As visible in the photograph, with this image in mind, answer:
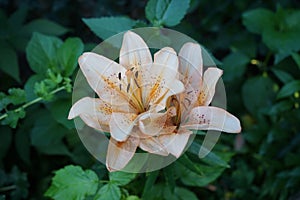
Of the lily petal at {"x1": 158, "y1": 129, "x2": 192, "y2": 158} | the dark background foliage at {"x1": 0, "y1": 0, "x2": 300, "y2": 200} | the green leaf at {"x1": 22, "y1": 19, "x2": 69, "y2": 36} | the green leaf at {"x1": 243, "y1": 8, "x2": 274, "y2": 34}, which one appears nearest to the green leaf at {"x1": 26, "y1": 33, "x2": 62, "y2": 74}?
the dark background foliage at {"x1": 0, "y1": 0, "x2": 300, "y2": 200}

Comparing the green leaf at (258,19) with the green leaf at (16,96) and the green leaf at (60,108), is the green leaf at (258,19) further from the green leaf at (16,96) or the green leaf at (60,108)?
the green leaf at (16,96)

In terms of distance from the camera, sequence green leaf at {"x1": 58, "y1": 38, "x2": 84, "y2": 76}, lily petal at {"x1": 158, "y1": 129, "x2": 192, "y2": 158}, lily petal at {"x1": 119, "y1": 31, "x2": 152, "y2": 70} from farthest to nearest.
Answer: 1. green leaf at {"x1": 58, "y1": 38, "x2": 84, "y2": 76}
2. lily petal at {"x1": 119, "y1": 31, "x2": 152, "y2": 70}
3. lily petal at {"x1": 158, "y1": 129, "x2": 192, "y2": 158}

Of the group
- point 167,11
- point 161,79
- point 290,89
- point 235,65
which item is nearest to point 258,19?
point 235,65

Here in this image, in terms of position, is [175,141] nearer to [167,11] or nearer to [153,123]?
[153,123]

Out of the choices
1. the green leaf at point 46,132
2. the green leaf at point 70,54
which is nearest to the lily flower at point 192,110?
the green leaf at point 70,54

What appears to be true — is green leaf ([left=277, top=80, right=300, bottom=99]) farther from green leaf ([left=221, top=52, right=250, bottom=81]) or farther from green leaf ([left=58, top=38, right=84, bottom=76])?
green leaf ([left=58, top=38, right=84, bottom=76])

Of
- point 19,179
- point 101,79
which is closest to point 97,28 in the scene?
point 101,79

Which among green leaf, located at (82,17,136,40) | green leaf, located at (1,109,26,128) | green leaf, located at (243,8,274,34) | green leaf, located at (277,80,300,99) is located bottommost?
green leaf, located at (277,80,300,99)
